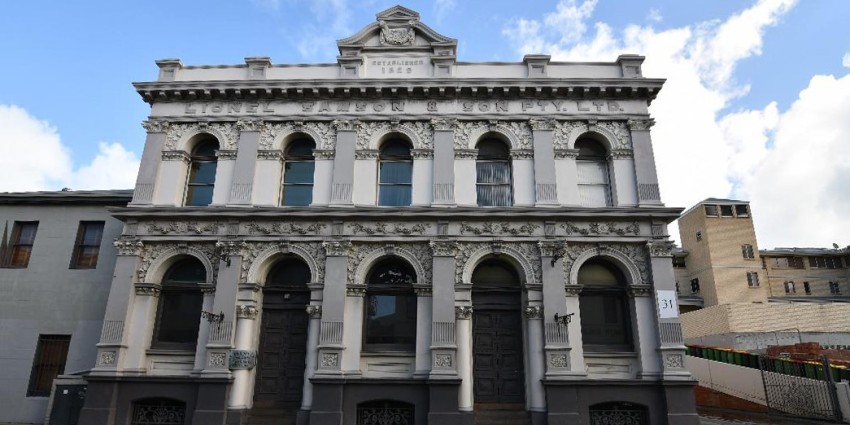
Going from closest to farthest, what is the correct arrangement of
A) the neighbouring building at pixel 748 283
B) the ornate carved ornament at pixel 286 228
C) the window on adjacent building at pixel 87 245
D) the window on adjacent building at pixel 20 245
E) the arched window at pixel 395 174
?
the ornate carved ornament at pixel 286 228
the arched window at pixel 395 174
the window on adjacent building at pixel 87 245
the window on adjacent building at pixel 20 245
the neighbouring building at pixel 748 283

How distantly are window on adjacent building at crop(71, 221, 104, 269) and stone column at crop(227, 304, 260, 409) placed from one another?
665cm

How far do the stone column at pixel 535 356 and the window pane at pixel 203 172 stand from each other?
11.4m

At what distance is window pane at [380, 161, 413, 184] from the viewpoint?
17156mm

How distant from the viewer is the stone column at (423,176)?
16.5m

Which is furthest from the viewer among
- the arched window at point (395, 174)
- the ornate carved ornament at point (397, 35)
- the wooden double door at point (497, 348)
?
the ornate carved ornament at point (397, 35)

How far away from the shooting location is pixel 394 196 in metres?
16.9

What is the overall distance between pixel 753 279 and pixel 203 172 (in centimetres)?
4715

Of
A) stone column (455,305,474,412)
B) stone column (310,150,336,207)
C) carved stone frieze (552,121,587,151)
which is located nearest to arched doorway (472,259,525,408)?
stone column (455,305,474,412)

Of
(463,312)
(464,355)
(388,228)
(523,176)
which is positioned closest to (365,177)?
(388,228)

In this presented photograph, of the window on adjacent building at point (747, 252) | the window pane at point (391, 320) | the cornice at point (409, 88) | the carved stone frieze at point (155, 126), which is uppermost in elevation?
the window on adjacent building at point (747, 252)

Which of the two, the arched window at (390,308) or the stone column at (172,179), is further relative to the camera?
the stone column at (172,179)

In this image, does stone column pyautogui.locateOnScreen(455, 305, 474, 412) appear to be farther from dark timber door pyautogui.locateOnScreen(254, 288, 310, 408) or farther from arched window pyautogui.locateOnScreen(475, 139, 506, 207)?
dark timber door pyautogui.locateOnScreen(254, 288, 310, 408)

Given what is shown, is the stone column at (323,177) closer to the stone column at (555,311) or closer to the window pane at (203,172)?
the window pane at (203,172)

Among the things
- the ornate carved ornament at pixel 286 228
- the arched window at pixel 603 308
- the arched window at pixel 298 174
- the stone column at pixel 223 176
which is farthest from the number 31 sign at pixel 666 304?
the stone column at pixel 223 176
